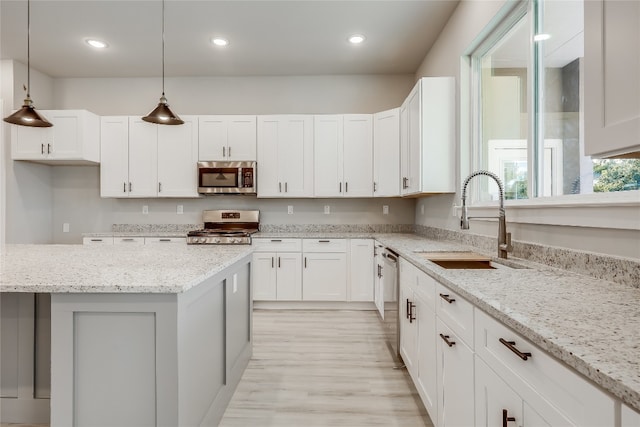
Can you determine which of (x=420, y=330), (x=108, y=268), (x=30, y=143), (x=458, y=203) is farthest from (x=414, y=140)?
(x=30, y=143)

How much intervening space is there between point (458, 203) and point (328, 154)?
1.84 metres

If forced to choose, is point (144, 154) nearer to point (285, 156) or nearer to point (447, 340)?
point (285, 156)

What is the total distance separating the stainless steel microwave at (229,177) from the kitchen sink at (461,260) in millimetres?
2508

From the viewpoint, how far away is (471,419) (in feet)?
4.16

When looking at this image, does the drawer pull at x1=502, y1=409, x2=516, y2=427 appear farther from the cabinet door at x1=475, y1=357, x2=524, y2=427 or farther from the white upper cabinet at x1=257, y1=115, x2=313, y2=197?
the white upper cabinet at x1=257, y1=115, x2=313, y2=197

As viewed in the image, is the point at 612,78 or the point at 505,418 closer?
the point at 612,78

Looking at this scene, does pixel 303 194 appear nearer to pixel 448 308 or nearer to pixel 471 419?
pixel 448 308

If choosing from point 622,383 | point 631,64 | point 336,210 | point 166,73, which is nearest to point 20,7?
point 166,73

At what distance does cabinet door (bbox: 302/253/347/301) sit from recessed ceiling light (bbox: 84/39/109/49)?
329 centimetres

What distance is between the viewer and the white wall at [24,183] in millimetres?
4172

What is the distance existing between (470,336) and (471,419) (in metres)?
0.30

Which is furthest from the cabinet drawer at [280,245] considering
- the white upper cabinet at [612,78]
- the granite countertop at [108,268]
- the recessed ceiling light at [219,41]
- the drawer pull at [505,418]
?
the white upper cabinet at [612,78]

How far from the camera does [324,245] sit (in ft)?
13.7

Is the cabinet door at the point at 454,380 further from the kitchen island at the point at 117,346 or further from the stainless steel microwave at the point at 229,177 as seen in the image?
the stainless steel microwave at the point at 229,177
